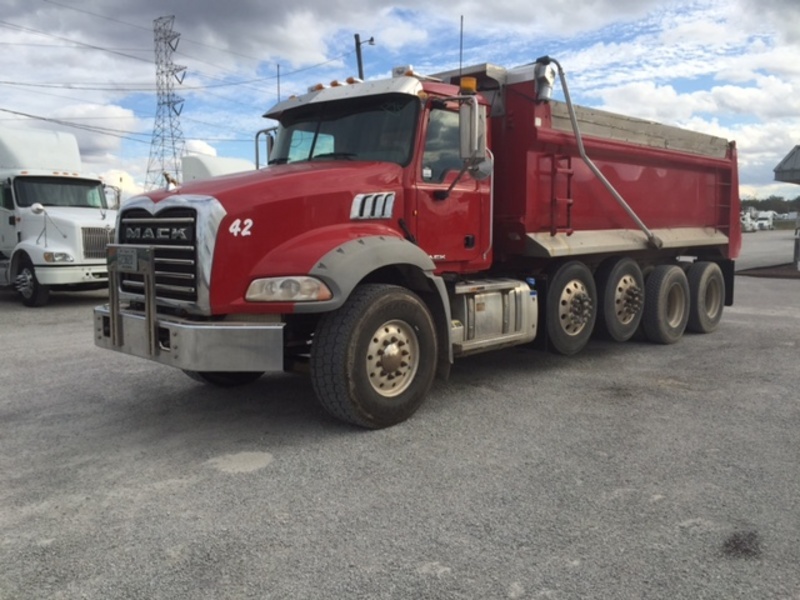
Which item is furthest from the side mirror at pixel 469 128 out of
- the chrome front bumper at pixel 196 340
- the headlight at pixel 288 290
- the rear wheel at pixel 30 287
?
the rear wheel at pixel 30 287

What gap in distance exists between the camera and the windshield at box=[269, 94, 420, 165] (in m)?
5.70

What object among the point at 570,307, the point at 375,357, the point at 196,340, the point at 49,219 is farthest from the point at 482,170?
the point at 49,219

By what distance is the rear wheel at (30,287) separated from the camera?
43.2 feet

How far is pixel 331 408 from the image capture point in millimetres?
4988

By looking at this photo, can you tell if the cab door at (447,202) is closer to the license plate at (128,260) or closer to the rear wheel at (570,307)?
the rear wheel at (570,307)

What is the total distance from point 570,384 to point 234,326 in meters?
3.46

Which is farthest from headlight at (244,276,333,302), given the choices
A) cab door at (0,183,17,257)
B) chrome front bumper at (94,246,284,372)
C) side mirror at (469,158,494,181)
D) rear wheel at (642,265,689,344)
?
cab door at (0,183,17,257)

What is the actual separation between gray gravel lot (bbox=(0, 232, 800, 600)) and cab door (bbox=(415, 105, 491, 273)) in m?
1.32

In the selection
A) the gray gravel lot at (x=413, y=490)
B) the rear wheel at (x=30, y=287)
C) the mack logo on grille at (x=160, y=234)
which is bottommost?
the gray gravel lot at (x=413, y=490)

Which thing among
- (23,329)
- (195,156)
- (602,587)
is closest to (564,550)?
(602,587)

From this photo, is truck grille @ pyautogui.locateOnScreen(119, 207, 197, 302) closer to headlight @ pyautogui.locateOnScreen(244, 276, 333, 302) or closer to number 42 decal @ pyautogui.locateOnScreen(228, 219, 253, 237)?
number 42 decal @ pyautogui.locateOnScreen(228, 219, 253, 237)

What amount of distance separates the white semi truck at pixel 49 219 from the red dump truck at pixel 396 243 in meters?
7.99

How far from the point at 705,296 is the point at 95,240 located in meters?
11.0

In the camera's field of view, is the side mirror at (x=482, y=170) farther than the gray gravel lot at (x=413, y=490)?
Yes
